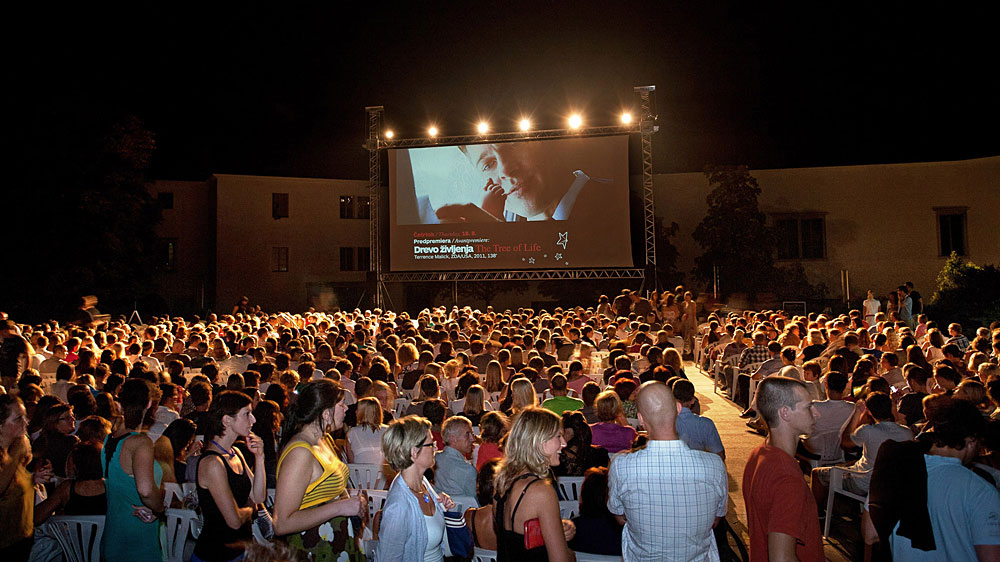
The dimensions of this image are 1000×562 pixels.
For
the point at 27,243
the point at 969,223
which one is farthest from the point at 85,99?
the point at 969,223

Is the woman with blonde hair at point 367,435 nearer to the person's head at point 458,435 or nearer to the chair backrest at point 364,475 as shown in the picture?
the chair backrest at point 364,475

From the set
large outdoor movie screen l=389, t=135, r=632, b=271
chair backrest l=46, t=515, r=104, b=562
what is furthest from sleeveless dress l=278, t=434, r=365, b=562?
large outdoor movie screen l=389, t=135, r=632, b=271

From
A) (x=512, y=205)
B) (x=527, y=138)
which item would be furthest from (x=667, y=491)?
(x=527, y=138)

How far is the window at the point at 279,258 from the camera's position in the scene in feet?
83.3

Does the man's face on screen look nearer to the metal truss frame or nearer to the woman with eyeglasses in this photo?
the metal truss frame

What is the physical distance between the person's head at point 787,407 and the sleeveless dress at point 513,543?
3.17 ft

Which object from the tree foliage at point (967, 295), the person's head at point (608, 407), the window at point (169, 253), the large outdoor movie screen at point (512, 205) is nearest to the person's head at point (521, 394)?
the person's head at point (608, 407)

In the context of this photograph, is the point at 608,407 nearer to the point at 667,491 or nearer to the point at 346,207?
the point at 667,491

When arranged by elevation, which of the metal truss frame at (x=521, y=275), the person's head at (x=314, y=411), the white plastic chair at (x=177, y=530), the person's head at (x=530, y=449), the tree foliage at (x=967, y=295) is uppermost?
the metal truss frame at (x=521, y=275)

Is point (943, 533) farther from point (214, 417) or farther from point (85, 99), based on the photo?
point (85, 99)

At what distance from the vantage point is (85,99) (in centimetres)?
2314

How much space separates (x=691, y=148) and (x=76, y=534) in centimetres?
2773

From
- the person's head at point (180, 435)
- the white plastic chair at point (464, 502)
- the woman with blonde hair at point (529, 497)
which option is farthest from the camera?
the person's head at point (180, 435)

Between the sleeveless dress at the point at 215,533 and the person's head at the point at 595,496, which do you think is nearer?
the sleeveless dress at the point at 215,533
